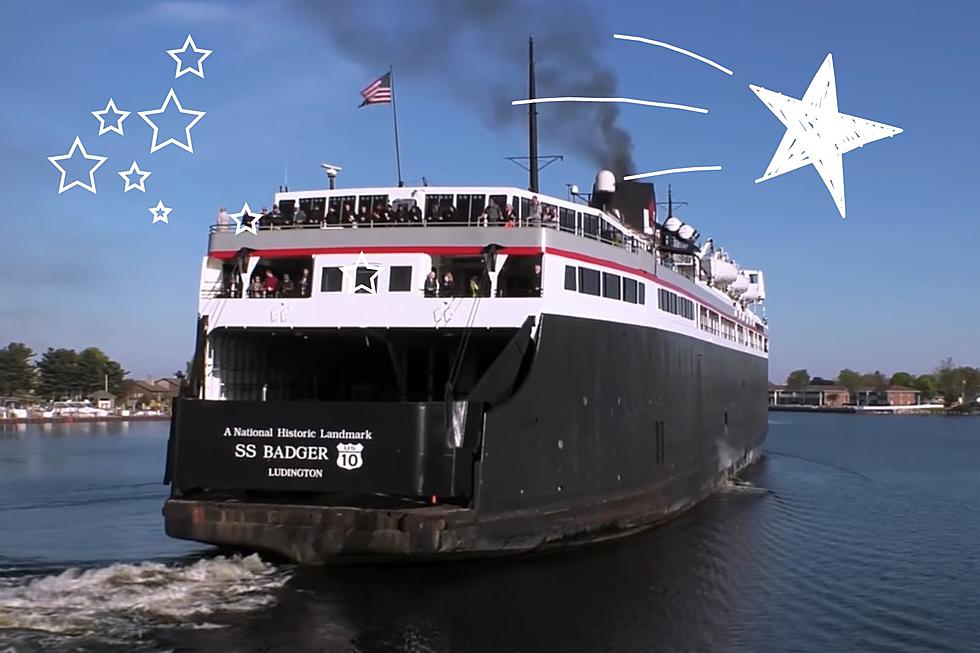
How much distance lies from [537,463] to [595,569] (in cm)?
238

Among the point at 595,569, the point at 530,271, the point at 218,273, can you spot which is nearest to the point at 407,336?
the point at 530,271

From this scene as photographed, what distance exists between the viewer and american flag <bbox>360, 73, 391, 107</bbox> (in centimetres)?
2089

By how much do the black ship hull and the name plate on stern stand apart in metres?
0.02

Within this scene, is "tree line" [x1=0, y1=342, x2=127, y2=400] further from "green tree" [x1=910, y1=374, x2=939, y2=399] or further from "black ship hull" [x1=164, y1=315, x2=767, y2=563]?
"green tree" [x1=910, y1=374, x2=939, y2=399]

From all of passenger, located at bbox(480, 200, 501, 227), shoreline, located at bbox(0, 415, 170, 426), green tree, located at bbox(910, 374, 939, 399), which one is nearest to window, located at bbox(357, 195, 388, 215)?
passenger, located at bbox(480, 200, 501, 227)

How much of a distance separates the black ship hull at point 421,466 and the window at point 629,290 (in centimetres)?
171

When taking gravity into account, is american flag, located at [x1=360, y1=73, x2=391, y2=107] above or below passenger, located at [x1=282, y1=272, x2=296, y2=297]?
above

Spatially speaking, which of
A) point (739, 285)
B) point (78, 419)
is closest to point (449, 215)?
point (739, 285)

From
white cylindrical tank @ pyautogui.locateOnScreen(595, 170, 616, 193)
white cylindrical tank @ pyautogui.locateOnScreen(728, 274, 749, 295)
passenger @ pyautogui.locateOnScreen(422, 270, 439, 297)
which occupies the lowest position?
passenger @ pyautogui.locateOnScreen(422, 270, 439, 297)

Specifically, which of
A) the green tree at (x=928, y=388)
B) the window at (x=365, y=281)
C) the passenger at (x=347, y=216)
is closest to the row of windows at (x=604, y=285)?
the window at (x=365, y=281)

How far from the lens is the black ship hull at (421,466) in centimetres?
1520

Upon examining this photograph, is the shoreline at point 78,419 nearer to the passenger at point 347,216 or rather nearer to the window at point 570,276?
the passenger at point 347,216

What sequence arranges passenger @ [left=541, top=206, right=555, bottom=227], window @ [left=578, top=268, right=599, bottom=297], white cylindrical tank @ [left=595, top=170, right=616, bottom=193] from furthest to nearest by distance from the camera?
white cylindrical tank @ [left=595, top=170, right=616, bottom=193]
passenger @ [left=541, top=206, right=555, bottom=227]
window @ [left=578, top=268, right=599, bottom=297]

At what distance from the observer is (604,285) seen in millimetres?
18906
